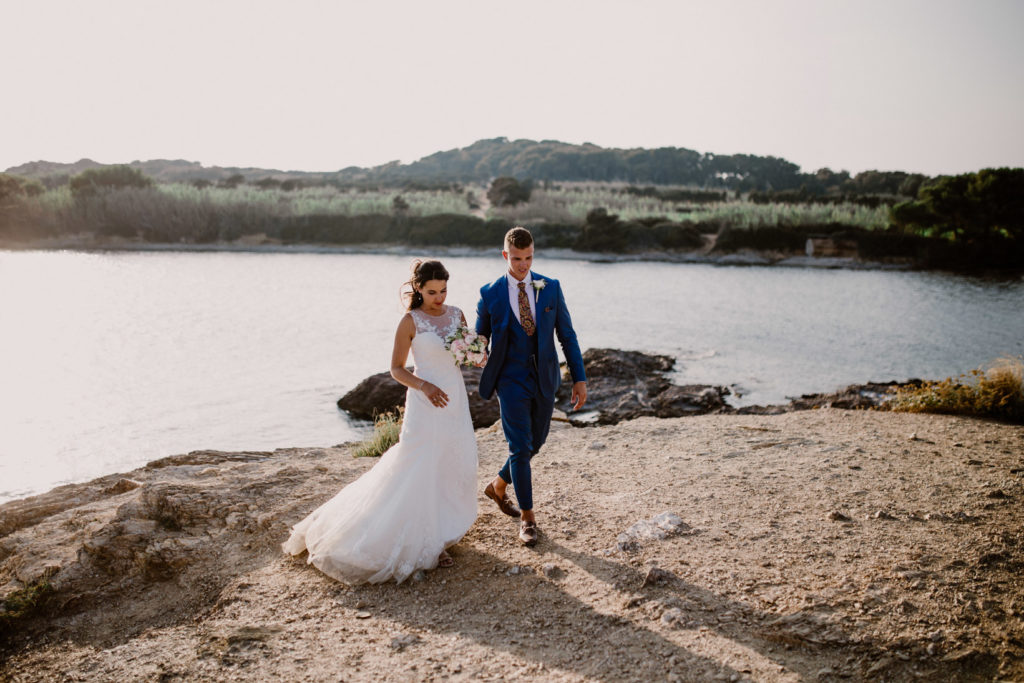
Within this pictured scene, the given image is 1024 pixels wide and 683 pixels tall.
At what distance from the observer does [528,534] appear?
473cm

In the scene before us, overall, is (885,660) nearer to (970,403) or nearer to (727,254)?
(970,403)

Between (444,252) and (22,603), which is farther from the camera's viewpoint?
(444,252)

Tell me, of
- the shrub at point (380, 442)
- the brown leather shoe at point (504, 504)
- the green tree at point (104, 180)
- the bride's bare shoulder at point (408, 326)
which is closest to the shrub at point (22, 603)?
the bride's bare shoulder at point (408, 326)

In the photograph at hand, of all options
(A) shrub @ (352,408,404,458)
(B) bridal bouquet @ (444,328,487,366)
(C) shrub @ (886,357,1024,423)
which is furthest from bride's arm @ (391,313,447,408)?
(C) shrub @ (886,357,1024,423)

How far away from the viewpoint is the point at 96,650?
397 cm

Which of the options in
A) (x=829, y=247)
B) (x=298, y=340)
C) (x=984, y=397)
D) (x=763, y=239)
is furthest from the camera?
(x=763, y=239)

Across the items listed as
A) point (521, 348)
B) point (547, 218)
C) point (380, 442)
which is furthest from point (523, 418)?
point (547, 218)

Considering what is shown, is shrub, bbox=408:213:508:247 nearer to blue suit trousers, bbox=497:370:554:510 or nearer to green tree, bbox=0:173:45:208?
green tree, bbox=0:173:45:208

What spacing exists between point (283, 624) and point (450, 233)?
5103cm

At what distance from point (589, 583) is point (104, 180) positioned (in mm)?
72397

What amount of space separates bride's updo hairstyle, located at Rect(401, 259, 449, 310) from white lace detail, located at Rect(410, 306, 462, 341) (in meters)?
0.06

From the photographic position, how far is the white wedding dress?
426 cm

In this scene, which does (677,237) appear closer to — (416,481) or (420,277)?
(420,277)

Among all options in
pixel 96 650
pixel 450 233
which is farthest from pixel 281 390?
pixel 450 233
